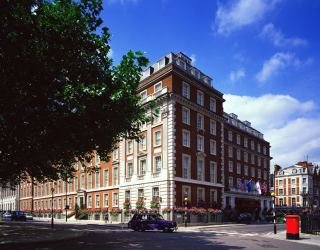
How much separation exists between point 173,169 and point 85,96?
2698 centimetres

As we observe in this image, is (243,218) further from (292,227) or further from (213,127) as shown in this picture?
(292,227)

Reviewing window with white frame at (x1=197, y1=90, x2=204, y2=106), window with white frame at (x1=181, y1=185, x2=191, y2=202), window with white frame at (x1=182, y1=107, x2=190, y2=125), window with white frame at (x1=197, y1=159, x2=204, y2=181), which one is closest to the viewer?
window with white frame at (x1=181, y1=185, x2=191, y2=202)

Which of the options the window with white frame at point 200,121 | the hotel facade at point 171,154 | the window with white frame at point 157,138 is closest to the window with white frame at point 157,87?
the hotel facade at point 171,154

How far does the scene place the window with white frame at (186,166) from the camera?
149 ft

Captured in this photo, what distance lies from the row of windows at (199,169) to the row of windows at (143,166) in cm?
283

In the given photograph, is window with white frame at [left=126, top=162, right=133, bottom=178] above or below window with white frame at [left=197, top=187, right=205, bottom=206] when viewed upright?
above

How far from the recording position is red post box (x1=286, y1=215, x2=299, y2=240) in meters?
23.4

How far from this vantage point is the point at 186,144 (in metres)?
46.2

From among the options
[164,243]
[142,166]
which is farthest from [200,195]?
[164,243]

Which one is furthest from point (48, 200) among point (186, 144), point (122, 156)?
point (186, 144)

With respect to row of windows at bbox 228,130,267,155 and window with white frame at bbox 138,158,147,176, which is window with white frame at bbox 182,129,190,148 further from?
row of windows at bbox 228,130,267,155

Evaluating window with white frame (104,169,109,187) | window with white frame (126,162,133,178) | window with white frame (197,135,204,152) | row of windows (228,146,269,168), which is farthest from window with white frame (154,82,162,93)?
row of windows (228,146,269,168)

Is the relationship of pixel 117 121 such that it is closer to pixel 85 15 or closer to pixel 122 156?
pixel 85 15

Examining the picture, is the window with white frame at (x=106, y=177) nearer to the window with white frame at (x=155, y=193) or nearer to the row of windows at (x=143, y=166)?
the row of windows at (x=143, y=166)
